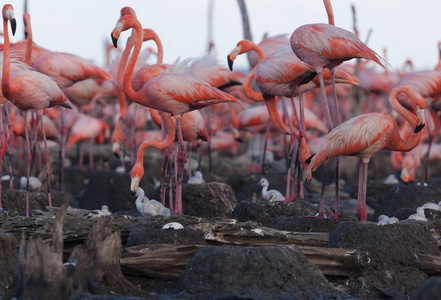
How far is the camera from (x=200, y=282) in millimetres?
5508

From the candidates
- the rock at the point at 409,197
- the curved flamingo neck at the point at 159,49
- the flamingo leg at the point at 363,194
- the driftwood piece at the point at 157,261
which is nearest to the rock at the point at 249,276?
the driftwood piece at the point at 157,261

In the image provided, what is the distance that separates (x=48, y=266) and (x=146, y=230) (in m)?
1.48

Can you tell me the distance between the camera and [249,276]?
5.50 meters

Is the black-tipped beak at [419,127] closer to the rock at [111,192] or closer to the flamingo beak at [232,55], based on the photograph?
the flamingo beak at [232,55]

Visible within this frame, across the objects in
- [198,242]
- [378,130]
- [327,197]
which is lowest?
[327,197]

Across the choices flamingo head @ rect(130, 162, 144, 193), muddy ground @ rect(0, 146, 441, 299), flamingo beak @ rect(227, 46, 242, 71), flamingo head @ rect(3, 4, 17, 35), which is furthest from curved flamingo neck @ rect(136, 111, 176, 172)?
flamingo head @ rect(3, 4, 17, 35)

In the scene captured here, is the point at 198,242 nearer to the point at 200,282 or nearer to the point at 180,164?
the point at 200,282

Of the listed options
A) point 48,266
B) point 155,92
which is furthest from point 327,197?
point 48,266

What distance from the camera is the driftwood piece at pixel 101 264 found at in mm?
5262

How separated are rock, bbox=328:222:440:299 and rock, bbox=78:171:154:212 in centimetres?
508

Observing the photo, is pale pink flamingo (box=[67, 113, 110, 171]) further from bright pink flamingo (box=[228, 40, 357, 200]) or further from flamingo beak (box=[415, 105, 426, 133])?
flamingo beak (box=[415, 105, 426, 133])

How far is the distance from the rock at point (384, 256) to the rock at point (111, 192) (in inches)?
200

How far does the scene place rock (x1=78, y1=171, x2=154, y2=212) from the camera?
10938 millimetres

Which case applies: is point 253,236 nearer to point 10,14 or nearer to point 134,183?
point 134,183
